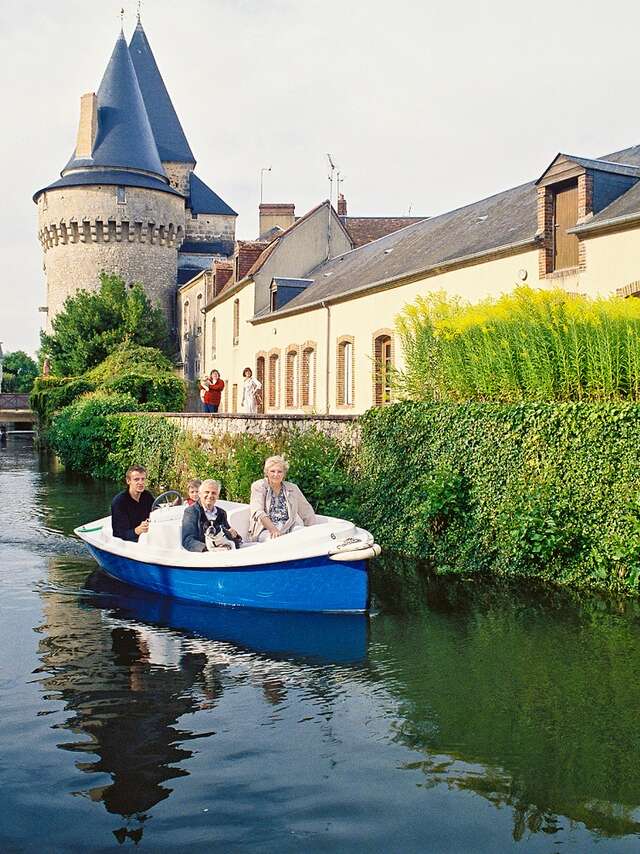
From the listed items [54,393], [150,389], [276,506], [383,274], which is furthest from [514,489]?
[54,393]

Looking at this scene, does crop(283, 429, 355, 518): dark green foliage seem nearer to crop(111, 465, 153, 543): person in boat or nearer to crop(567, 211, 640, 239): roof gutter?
crop(111, 465, 153, 543): person in boat

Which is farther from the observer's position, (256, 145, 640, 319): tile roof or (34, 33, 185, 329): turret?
(34, 33, 185, 329): turret

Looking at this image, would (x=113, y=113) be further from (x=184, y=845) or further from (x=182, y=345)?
(x=184, y=845)

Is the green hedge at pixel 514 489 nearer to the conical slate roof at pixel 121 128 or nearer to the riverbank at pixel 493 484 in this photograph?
the riverbank at pixel 493 484

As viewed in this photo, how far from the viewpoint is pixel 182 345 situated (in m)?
50.5

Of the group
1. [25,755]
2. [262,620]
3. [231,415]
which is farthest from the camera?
[231,415]

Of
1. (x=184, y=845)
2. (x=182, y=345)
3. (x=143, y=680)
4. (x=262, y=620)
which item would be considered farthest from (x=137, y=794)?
(x=182, y=345)

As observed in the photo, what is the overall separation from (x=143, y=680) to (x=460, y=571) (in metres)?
5.50

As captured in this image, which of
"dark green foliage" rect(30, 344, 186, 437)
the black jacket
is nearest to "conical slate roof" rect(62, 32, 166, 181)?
"dark green foliage" rect(30, 344, 186, 437)

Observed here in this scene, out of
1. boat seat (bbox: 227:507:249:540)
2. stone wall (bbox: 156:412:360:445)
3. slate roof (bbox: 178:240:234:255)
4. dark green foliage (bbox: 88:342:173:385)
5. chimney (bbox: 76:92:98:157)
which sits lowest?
boat seat (bbox: 227:507:249:540)

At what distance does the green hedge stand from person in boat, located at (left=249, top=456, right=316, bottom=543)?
2.58m

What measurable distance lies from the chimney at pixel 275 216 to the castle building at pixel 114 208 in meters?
8.55

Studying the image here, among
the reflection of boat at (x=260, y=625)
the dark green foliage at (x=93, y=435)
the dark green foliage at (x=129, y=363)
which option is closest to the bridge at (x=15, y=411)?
the dark green foliage at (x=129, y=363)

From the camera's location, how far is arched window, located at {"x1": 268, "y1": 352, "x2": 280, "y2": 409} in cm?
3014
